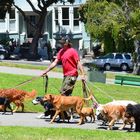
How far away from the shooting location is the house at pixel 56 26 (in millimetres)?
67375

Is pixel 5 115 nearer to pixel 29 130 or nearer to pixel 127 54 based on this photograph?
pixel 29 130

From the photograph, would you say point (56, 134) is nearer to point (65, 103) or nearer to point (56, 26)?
point (65, 103)

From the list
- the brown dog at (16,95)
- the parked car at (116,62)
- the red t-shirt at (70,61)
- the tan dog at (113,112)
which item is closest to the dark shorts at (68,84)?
the red t-shirt at (70,61)

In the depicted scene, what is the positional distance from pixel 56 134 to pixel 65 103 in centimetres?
258

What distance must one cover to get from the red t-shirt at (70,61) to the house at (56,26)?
52.0m

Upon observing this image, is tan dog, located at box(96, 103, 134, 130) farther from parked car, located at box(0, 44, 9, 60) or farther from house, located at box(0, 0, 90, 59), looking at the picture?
house, located at box(0, 0, 90, 59)

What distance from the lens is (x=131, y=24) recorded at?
40.8 metres

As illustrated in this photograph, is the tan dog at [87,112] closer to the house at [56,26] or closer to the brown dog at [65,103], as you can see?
the brown dog at [65,103]

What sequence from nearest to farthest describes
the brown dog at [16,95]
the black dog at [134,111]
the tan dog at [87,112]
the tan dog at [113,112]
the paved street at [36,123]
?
the black dog at [134,111], the tan dog at [113,112], the paved street at [36,123], the tan dog at [87,112], the brown dog at [16,95]

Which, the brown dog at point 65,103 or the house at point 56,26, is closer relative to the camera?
the brown dog at point 65,103

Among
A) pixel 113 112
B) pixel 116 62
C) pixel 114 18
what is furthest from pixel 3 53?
pixel 113 112

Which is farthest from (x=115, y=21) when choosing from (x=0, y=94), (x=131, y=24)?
(x=0, y=94)

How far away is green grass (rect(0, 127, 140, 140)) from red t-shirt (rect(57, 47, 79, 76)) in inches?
96.4

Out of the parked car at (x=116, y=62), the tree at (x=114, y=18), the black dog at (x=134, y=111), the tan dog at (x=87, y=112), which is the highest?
the tree at (x=114, y=18)
